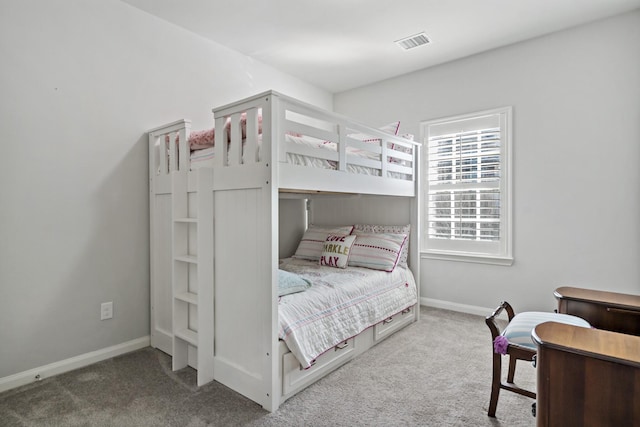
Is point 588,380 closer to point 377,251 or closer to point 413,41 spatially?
point 377,251

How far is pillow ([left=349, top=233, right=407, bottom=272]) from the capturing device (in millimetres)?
2953

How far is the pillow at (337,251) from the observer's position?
304cm

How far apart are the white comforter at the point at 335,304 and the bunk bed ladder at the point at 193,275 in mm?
493

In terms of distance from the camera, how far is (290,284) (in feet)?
7.09

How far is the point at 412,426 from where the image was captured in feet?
5.47

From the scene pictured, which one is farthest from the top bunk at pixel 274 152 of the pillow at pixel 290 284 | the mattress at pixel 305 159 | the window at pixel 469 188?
the window at pixel 469 188

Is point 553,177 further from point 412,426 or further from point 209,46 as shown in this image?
point 209,46

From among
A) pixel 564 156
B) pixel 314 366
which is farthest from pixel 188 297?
pixel 564 156

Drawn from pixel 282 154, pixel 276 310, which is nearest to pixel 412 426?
pixel 276 310

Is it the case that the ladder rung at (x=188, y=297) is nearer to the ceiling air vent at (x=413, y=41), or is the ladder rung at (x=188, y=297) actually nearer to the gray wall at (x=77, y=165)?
the gray wall at (x=77, y=165)

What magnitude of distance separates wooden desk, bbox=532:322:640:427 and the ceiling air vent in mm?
2572

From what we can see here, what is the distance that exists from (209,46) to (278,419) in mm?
2941

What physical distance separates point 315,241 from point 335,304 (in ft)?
4.08

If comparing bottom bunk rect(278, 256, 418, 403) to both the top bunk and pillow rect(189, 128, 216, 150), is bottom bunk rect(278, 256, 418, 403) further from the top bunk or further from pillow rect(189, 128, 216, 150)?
pillow rect(189, 128, 216, 150)
